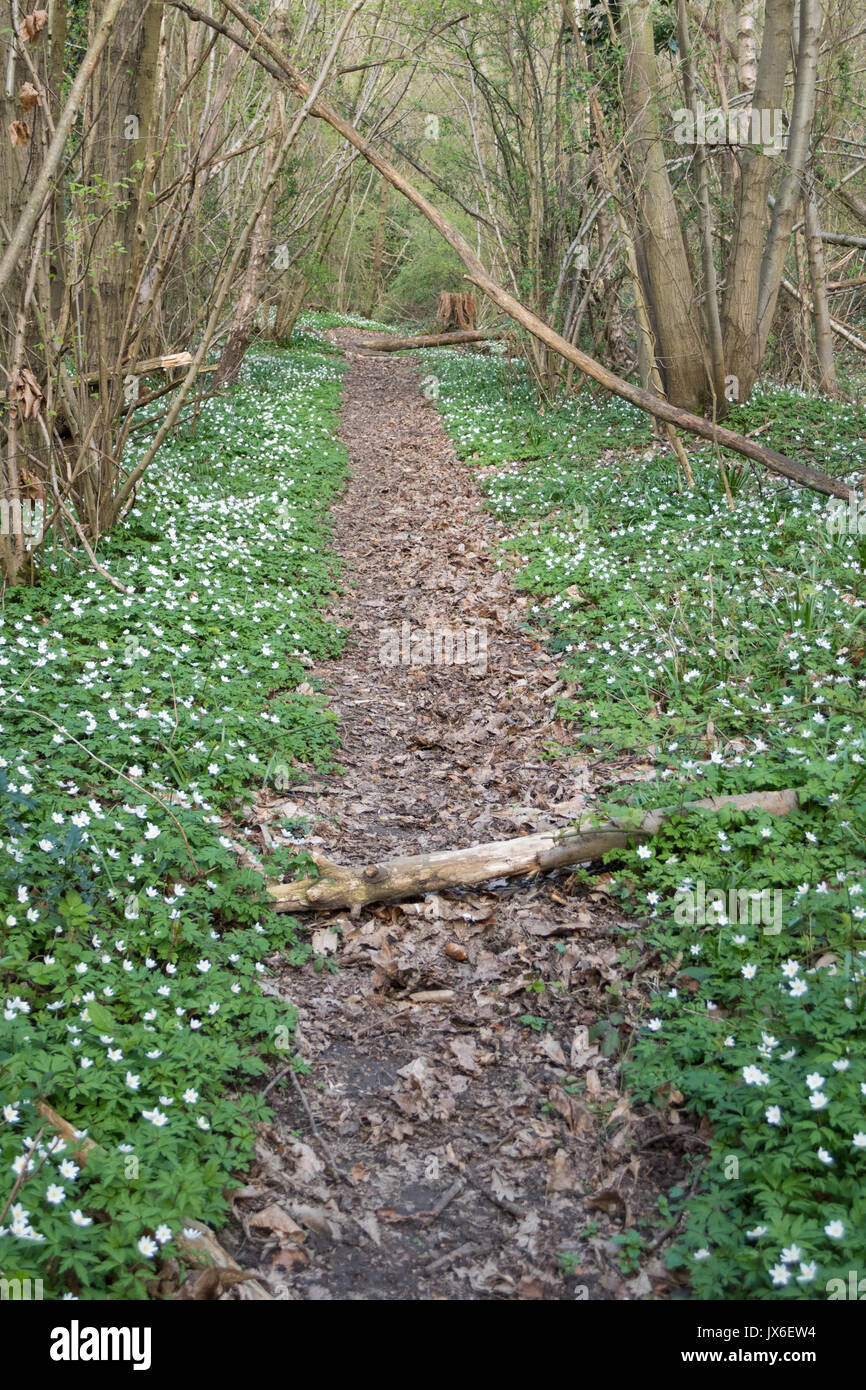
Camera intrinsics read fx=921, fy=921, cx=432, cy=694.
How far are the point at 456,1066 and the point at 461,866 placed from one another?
3.20 ft

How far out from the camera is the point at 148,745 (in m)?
4.46

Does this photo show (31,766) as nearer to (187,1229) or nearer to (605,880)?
(187,1229)

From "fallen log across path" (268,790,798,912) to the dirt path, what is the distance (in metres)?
0.10

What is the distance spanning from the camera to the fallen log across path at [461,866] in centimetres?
397

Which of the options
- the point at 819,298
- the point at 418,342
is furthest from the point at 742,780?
the point at 418,342

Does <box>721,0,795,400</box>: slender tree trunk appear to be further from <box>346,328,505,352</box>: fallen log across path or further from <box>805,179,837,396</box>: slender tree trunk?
<box>346,328,505,352</box>: fallen log across path

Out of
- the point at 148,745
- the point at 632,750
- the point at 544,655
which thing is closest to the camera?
the point at 148,745

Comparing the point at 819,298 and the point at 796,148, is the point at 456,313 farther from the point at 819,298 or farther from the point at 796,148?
the point at 796,148

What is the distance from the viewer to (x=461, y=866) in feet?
13.6

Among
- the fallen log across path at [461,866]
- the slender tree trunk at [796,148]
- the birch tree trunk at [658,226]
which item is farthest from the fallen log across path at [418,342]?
the fallen log across path at [461,866]

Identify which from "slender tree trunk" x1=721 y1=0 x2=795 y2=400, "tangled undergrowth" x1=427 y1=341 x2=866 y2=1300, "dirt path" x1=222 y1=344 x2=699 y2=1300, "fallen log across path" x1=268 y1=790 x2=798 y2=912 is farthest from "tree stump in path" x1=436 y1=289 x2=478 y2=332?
"fallen log across path" x1=268 y1=790 x2=798 y2=912

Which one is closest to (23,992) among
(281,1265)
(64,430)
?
(281,1265)

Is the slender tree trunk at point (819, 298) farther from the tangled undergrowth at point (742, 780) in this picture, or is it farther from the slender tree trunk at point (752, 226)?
the tangled undergrowth at point (742, 780)
